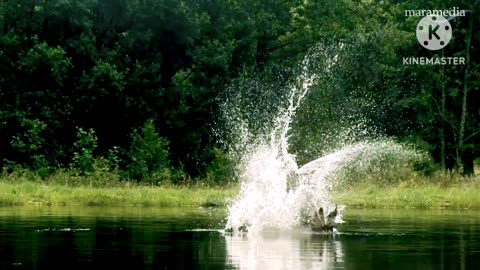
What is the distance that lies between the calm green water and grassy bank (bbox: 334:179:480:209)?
669 cm

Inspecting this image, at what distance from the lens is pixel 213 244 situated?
21.6 meters

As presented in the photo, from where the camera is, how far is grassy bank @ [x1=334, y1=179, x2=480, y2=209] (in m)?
38.5

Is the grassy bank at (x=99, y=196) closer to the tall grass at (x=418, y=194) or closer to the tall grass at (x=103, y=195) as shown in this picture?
the tall grass at (x=103, y=195)

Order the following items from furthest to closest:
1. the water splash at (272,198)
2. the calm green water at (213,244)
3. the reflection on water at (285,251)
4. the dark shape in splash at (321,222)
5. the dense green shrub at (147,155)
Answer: the dense green shrub at (147,155), the water splash at (272,198), the dark shape in splash at (321,222), the calm green water at (213,244), the reflection on water at (285,251)

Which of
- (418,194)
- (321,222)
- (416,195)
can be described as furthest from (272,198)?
(418,194)

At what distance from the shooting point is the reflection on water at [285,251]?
1741cm

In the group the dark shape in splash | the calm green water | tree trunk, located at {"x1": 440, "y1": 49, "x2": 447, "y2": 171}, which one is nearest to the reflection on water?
the calm green water

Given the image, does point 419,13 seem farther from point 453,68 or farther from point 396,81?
point 396,81

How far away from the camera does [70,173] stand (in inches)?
1880

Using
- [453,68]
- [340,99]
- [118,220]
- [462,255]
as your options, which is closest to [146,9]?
[340,99]

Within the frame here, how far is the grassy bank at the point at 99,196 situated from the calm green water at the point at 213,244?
21.0 feet

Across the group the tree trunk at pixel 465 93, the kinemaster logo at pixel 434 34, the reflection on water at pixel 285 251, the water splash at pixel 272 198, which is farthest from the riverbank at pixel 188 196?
the reflection on water at pixel 285 251

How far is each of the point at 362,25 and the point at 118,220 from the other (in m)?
40.0

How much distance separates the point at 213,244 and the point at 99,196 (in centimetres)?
1769
